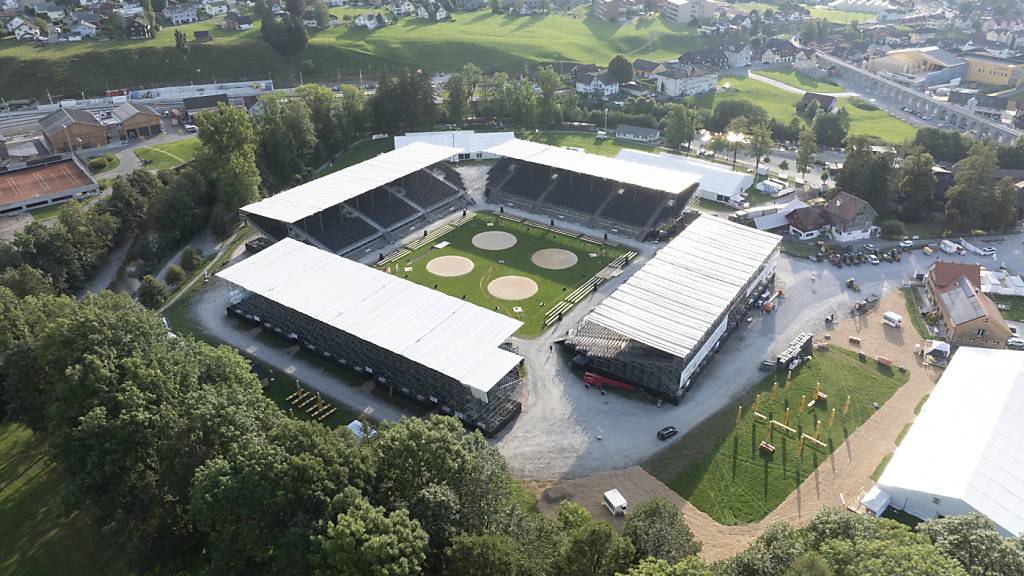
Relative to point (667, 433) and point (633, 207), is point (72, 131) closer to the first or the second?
point (633, 207)

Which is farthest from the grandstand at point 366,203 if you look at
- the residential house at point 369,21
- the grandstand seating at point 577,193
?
the residential house at point 369,21

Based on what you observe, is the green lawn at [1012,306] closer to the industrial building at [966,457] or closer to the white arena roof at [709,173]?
the industrial building at [966,457]

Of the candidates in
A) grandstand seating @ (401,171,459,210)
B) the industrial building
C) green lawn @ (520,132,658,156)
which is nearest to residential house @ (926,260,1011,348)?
the industrial building

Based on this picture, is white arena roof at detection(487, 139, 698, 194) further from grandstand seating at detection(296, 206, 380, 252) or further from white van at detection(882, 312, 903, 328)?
white van at detection(882, 312, 903, 328)

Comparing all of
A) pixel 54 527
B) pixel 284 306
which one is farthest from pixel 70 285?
pixel 54 527

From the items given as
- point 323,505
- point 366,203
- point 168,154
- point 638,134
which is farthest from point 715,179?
point 168,154
